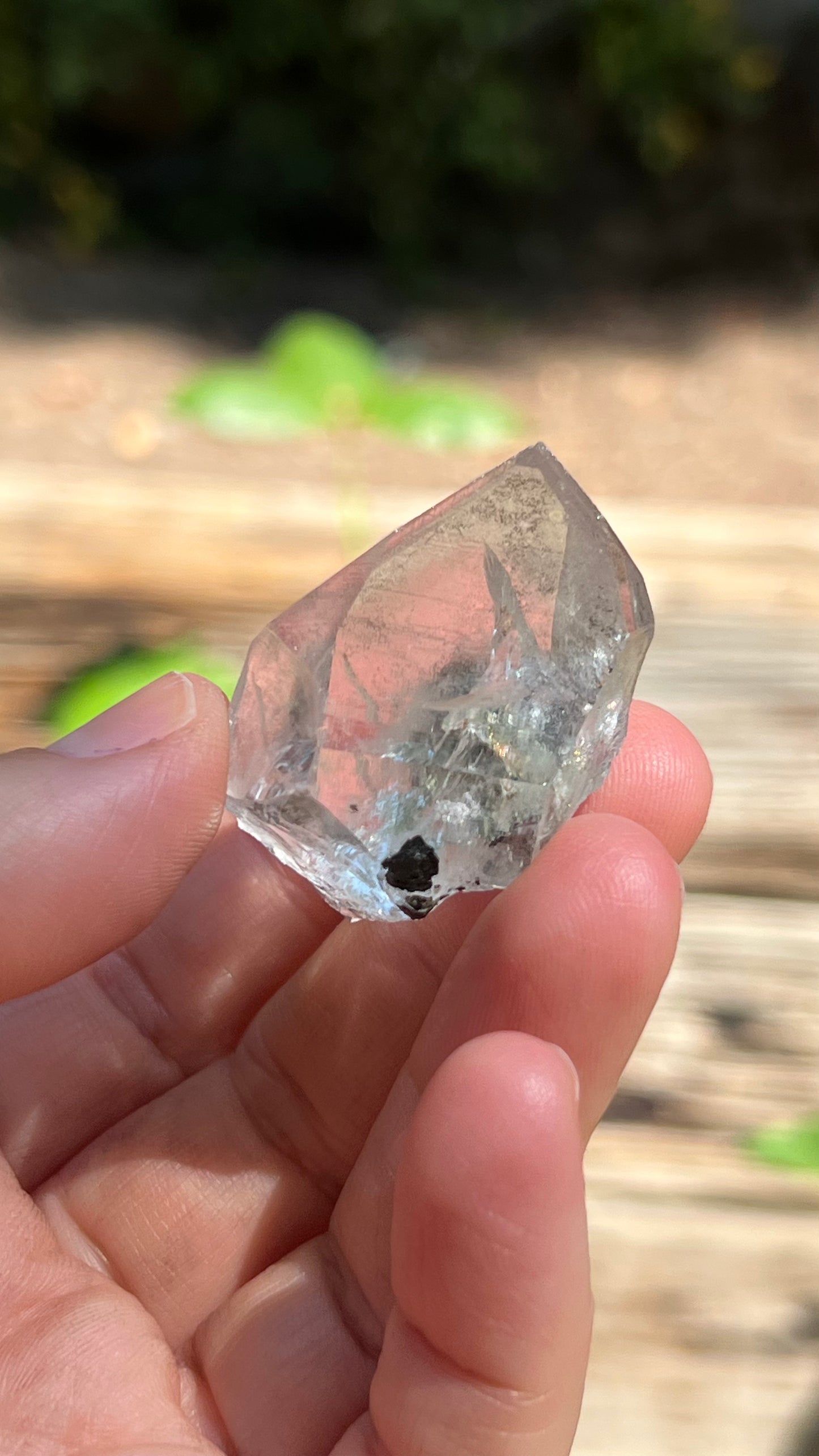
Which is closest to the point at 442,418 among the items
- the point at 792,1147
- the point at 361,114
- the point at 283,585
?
the point at 283,585

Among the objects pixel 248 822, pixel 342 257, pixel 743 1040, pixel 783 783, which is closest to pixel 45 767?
pixel 248 822

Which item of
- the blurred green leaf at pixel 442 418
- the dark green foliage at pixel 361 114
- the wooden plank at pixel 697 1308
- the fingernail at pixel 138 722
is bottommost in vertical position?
the wooden plank at pixel 697 1308

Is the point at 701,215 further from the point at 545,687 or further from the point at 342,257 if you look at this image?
the point at 545,687

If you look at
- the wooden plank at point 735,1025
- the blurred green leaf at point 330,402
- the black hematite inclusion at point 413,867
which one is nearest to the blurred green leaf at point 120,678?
the blurred green leaf at point 330,402

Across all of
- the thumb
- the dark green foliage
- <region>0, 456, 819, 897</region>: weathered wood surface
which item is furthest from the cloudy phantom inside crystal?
the dark green foliage

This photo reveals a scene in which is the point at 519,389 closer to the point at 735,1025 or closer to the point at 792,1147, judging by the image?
the point at 735,1025

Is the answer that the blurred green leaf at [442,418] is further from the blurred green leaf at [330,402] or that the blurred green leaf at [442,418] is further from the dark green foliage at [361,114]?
the dark green foliage at [361,114]
